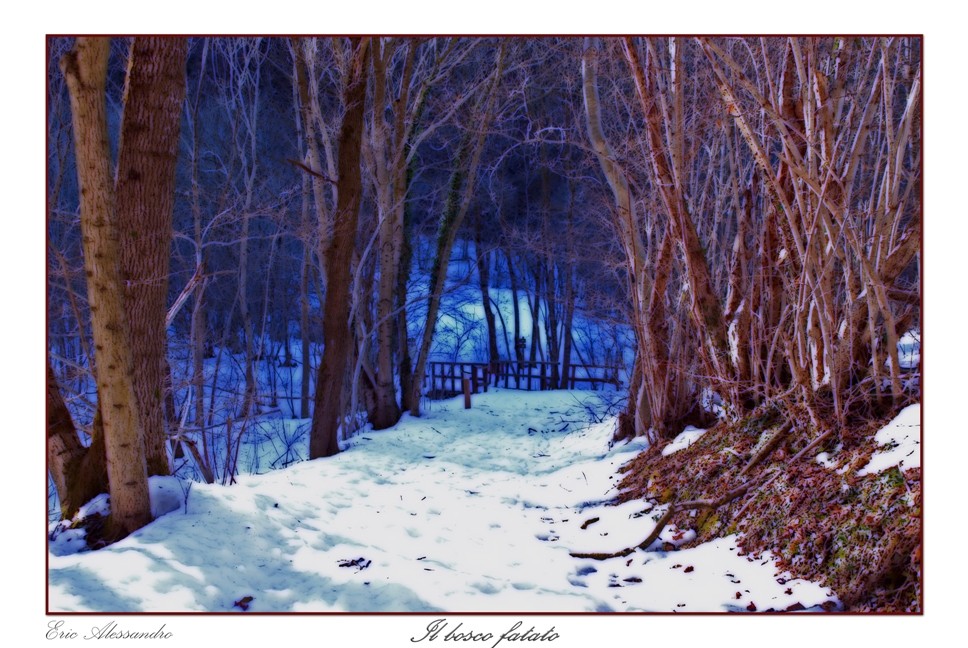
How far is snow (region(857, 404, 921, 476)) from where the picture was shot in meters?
2.93

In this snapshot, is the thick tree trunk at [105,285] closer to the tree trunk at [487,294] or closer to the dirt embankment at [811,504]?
the dirt embankment at [811,504]

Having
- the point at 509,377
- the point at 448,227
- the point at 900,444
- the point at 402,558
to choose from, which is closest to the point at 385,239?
the point at 448,227

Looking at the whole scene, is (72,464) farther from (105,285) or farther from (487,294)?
(487,294)

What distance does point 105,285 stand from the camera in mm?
3084

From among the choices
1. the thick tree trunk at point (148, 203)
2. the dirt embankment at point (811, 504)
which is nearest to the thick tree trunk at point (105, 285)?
the thick tree trunk at point (148, 203)

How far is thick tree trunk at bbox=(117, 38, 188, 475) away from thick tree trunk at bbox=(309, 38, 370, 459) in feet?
11.1

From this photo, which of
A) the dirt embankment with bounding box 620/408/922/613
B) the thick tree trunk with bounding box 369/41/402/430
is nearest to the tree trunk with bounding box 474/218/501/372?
the thick tree trunk with bounding box 369/41/402/430

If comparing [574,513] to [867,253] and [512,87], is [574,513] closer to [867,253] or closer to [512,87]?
[867,253]

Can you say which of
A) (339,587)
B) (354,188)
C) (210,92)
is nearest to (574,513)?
(339,587)

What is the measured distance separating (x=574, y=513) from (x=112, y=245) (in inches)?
→ 136

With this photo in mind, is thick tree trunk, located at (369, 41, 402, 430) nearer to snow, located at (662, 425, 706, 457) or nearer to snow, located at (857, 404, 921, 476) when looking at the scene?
snow, located at (662, 425, 706, 457)

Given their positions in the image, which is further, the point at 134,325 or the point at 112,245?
the point at 134,325

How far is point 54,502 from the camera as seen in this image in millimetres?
3473

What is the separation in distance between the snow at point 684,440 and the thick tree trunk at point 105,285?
3.84 metres
